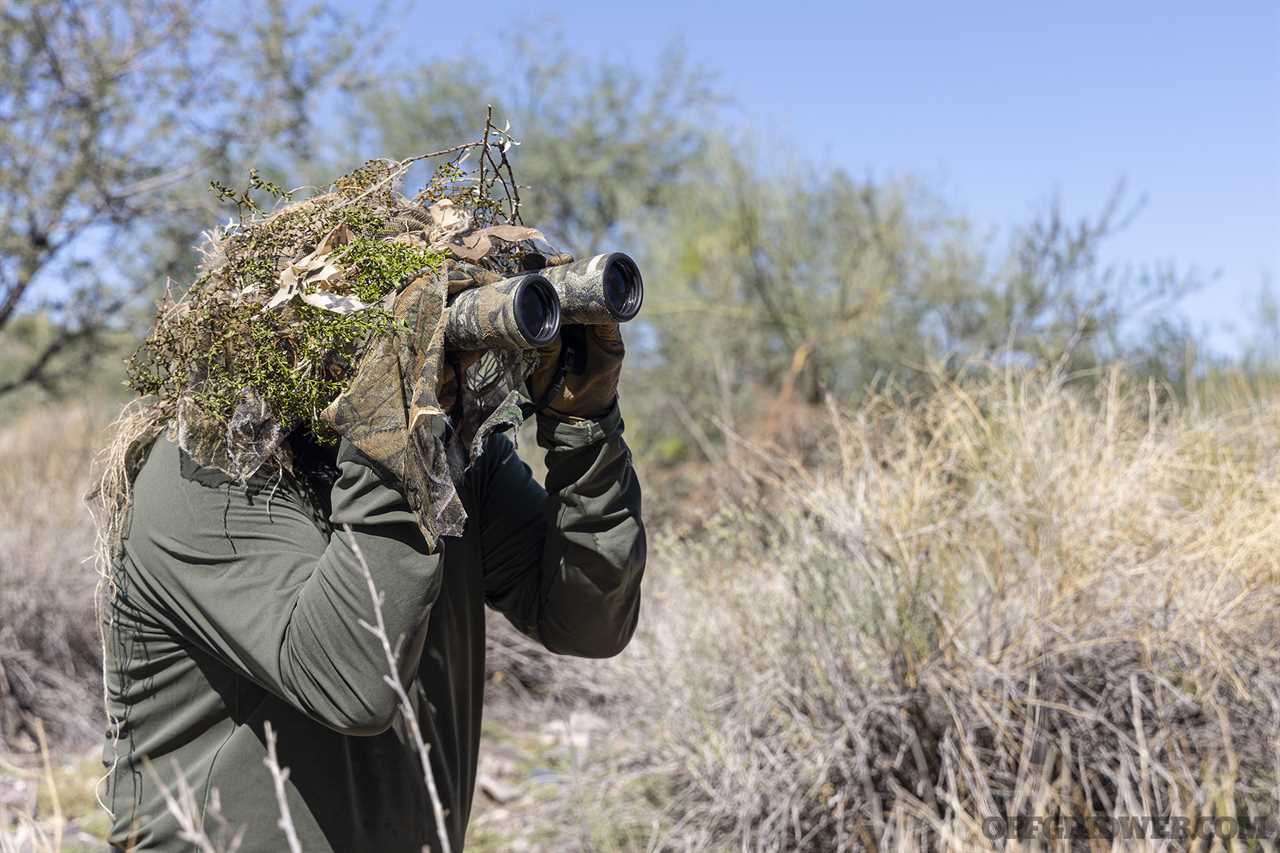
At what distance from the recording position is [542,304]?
171 centimetres

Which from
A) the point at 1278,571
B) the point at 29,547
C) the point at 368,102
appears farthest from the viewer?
the point at 368,102

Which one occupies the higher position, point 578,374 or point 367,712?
point 578,374

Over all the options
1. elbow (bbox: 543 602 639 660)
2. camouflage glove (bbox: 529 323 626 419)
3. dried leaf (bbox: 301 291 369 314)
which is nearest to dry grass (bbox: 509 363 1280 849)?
elbow (bbox: 543 602 639 660)

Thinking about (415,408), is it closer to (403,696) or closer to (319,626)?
(319,626)

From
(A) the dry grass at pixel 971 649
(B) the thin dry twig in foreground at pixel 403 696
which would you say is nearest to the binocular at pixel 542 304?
(B) the thin dry twig in foreground at pixel 403 696

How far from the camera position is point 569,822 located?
4.46m

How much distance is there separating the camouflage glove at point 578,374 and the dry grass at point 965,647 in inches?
65.8

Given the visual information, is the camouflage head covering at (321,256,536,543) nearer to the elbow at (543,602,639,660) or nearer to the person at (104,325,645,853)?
the person at (104,325,645,853)

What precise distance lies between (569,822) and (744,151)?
28.8ft

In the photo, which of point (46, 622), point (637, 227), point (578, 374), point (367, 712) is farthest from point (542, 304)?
point (637, 227)

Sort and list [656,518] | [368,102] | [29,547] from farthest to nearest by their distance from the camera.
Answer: [368,102], [656,518], [29,547]

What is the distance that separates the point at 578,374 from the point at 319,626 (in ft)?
1.95

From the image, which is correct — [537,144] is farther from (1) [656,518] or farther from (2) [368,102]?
(1) [656,518]

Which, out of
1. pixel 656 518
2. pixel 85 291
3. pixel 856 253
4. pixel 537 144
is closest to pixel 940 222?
pixel 856 253
